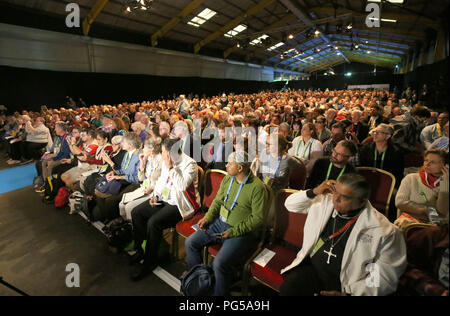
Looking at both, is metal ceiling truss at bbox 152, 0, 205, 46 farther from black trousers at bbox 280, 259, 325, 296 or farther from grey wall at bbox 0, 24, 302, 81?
black trousers at bbox 280, 259, 325, 296

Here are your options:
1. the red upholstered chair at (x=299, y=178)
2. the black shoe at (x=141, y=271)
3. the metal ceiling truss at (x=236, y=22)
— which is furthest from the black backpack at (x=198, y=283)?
the metal ceiling truss at (x=236, y=22)

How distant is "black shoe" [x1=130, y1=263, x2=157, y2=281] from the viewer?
2.33 m

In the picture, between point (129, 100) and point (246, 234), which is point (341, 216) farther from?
point (129, 100)

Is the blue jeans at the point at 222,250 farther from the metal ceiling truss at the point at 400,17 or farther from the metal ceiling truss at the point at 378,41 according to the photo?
the metal ceiling truss at the point at 378,41

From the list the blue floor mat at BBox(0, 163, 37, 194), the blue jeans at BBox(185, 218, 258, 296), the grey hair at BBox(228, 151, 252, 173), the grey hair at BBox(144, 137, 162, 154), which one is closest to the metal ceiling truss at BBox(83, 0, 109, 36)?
the blue floor mat at BBox(0, 163, 37, 194)

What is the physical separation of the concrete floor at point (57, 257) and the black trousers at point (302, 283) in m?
1.16

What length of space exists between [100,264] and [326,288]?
241cm

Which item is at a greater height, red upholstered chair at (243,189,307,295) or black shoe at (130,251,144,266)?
red upholstered chair at (243,189,307,295)

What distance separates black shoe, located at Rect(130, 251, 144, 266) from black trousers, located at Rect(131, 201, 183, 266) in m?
0.05

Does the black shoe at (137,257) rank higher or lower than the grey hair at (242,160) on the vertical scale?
lower

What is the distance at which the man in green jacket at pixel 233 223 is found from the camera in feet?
6.22

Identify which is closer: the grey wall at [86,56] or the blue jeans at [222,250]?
the blue jeans at [222,250]

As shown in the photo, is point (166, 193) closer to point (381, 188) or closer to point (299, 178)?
point (299, 178)
